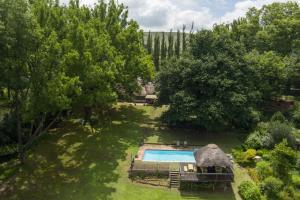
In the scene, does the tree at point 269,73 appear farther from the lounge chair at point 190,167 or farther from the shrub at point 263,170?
the lounge chair at point 190,167

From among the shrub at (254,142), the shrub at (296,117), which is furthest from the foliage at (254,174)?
the shrub at (296,117)

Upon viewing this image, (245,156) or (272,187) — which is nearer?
(272,187)

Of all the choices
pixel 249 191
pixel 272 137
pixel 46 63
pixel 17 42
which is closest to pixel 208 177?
pixel 249 191

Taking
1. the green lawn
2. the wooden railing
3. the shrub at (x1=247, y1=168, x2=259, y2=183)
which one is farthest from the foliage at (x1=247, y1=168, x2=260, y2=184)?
the wooden railing

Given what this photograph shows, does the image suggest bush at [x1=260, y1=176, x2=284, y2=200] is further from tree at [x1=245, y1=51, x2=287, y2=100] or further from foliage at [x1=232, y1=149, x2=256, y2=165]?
tree at [x1=245, y1=51, x2=287, y2=100]

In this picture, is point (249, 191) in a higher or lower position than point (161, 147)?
lower

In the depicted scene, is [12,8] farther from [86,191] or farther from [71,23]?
[86,191]

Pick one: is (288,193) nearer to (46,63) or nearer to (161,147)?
(161,147)

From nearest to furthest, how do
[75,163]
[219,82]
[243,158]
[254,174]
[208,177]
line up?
[208,177], [254,174], [75,163], [243,158], [219,82]
